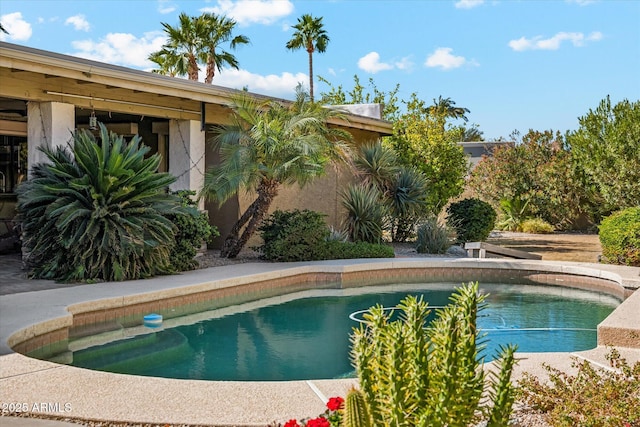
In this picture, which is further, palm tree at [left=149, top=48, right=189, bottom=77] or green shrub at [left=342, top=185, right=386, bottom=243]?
palm tree at [left=149, top=48, right=189, bottom=77]

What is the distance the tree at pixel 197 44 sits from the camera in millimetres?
28906

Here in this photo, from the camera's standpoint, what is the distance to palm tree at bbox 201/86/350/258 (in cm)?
1206

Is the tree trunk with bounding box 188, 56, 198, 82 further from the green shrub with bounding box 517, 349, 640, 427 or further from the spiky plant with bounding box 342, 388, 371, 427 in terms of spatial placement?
the spiky plant with bounding box 342, 388, 371, 427

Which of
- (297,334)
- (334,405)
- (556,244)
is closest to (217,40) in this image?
(556,244)

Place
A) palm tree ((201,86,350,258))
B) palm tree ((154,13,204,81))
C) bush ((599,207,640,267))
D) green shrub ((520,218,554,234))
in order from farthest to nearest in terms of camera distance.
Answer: palm tree ((154,13,204,81)) < green shrub ((520,218,554,234)) < bush ((599,207,640,267)) < palm tree ((201,86,350,258))

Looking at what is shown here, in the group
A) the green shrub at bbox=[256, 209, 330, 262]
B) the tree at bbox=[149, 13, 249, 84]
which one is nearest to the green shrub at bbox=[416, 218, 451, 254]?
the green shrub at bbox=[256, 209, 330, 262]

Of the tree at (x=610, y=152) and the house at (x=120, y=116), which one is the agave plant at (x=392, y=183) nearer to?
the house at (x=120, y=116)

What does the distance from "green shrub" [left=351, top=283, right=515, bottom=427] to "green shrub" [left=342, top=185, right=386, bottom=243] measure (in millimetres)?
12589

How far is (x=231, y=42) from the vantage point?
1179 inches

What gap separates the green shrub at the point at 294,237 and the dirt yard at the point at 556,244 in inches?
234

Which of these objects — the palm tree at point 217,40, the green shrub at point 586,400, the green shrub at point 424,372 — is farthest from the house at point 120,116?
the palm tree at point 217,40

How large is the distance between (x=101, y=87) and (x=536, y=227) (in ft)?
55.4

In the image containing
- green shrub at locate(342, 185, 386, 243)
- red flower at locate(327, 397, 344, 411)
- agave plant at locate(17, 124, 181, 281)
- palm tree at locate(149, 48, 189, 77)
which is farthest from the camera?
palm tree at locate(149, 48, 189, 77)

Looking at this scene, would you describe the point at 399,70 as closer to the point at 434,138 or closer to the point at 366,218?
the point at 434,138
